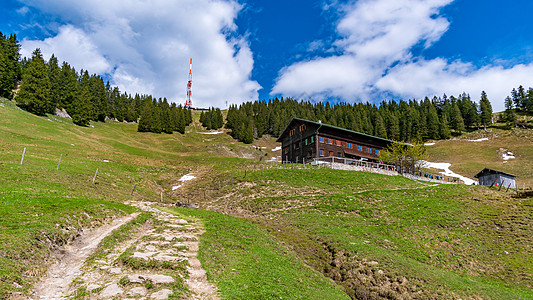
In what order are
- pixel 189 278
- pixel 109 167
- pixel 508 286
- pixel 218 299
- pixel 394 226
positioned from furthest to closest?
pixel 109 167 → pixel 394 226 → pixel 508 286 → pixel 189 278 → pixel 218 299

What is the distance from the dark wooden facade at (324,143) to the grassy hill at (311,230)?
17098 millimetres

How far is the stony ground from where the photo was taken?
378 inches

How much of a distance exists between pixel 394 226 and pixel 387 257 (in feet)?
24.9

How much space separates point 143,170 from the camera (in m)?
50.2

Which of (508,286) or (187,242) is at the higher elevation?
(187,242)

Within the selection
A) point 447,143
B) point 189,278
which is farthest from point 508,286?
point 447,143

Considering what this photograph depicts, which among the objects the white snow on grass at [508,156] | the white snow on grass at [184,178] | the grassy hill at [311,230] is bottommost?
the grassy hill at [311,230]

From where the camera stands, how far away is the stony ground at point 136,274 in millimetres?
9609

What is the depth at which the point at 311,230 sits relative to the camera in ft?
76.2

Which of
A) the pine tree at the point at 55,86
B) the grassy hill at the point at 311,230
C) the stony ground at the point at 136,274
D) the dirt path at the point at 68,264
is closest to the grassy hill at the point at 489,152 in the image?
the grassy hill at the point at 311,230

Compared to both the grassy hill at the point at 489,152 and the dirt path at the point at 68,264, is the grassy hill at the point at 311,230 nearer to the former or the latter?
the dirt path at the point at 68,264

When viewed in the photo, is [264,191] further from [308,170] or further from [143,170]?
[143,170]

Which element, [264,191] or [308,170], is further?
[308,170]

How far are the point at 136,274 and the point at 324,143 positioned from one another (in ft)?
173
